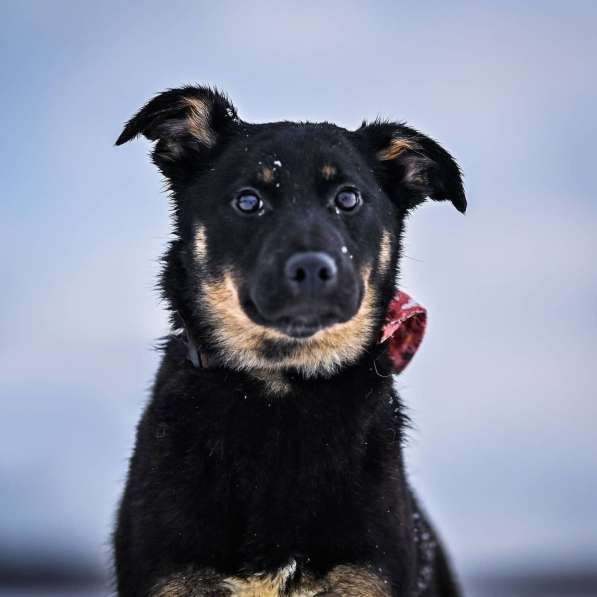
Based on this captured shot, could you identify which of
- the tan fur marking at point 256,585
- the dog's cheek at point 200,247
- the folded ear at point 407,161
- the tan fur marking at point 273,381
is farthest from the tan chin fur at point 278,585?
the folded ear at point 407,161

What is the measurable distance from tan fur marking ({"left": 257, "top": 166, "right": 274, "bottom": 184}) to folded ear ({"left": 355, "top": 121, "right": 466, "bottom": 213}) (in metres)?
0.88

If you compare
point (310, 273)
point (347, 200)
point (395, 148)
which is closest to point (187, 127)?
point (347, 200)

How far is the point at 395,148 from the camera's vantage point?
5.62 m

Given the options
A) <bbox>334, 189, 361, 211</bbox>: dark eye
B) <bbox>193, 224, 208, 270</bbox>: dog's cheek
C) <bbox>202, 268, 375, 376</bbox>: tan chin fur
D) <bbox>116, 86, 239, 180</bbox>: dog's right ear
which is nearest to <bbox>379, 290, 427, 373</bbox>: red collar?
<bbox>202, 268, 375, 376</bbox>: tan chin fur

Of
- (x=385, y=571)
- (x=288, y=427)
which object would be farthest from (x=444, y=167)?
(x=385, y=571)

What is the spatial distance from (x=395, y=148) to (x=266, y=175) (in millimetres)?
1074

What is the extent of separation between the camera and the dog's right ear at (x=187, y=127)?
5.29 m

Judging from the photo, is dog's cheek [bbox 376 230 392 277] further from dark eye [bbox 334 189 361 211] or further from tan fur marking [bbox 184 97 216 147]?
tan fur marking [bbox 184 97 216 147]

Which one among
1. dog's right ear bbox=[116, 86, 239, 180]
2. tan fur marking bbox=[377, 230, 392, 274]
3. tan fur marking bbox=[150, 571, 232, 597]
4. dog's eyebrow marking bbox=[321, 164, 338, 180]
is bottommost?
tan fur marking bbox=[150, 571, 232, 597]

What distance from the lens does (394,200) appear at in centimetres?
557

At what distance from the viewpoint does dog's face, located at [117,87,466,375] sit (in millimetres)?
4469

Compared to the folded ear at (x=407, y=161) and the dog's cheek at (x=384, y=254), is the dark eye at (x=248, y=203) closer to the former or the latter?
the dog's cheek at (x=384, y=254)

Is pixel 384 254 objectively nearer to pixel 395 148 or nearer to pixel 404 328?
pixel 404 328

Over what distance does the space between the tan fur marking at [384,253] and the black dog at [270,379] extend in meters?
0.01
